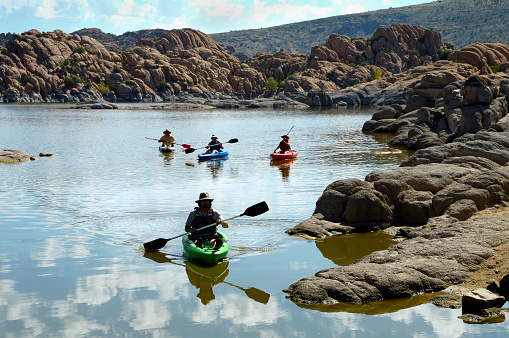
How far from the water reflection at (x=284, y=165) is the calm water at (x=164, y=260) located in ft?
0.31

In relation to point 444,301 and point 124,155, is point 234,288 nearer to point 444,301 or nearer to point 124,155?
point 444,301

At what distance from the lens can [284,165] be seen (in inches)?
1191

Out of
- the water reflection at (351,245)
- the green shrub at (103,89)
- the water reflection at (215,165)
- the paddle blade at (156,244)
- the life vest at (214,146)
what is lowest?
the water reflection at (215,165)

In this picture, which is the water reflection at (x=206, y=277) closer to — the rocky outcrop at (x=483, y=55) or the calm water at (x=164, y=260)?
the calm water at (x=164, y=260)

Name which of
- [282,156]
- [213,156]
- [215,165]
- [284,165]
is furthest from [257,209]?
[213,156]

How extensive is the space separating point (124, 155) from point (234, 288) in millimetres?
25121

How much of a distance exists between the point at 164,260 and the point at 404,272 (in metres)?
5.84

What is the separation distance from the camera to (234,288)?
11.6 m

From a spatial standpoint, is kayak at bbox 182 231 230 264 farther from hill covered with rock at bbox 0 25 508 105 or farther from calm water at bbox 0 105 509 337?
hill covered with rock at bbox 0 25 508 105

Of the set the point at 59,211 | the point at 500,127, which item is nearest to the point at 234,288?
the point at 59,211

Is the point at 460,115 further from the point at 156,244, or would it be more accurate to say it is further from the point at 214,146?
the point at 156,244

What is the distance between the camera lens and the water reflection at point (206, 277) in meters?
11.1

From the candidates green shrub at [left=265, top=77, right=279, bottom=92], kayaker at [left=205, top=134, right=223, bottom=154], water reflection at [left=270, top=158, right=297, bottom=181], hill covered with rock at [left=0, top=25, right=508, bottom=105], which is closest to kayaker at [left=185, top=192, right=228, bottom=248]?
water reflection at [left=270, top=158, right=297, bottom=181]

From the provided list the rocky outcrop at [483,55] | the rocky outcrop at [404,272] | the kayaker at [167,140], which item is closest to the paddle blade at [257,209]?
the rocky outcrop at [404,272]
